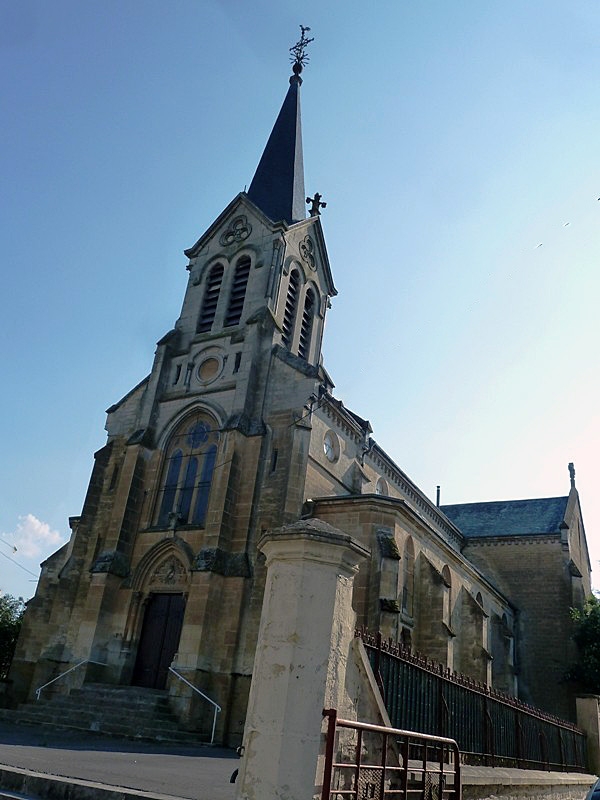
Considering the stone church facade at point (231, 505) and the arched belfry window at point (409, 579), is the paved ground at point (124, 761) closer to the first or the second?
the stone church facade at point (231, 505)

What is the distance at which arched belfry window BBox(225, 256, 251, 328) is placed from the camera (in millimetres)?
25922

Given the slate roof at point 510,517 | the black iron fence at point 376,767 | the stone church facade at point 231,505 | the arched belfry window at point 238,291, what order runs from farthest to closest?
the slate roof at point 510,517 → the arched belfry window at point 238,291 → the stone church facade at point 231,505 → the black iron fence at point 376,767

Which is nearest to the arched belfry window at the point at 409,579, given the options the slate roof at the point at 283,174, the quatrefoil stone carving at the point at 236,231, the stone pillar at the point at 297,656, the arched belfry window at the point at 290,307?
the arched belfry window at the point at 290,307

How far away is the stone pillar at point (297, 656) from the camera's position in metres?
4.98

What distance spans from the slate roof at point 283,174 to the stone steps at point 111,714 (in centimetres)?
1848

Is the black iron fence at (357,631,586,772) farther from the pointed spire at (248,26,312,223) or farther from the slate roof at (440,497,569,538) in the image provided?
the slate roof at (440,497,569,538)

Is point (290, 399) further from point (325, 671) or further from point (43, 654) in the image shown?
point (325, 671)

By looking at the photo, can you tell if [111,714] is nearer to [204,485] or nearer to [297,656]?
[204,485]

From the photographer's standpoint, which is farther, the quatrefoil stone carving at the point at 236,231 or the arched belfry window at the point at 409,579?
the quatrefoil stone carving at the point at 236,231

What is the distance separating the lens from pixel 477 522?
39.6 meters

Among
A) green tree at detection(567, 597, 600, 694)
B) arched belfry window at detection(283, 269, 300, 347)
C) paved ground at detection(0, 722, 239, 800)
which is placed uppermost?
arched belfry window at detection(283, 269, 300, 347)

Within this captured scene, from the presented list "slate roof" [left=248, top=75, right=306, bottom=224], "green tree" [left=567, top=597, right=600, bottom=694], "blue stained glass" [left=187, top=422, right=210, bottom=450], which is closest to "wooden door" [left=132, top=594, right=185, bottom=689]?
"blue stained glass" [left=187, top=422, right=210, bottom=450]

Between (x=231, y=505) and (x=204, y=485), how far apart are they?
198 centimetres

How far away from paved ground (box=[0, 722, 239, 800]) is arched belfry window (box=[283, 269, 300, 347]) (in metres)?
15.3
